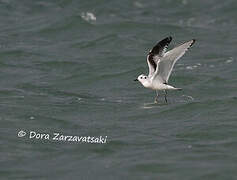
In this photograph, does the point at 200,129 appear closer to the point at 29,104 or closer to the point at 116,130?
the point at 116,130

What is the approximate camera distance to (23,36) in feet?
85.1

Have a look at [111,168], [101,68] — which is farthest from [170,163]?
[101,68]

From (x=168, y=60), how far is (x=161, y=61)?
177mm

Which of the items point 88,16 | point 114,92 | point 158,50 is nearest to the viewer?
point 158,50

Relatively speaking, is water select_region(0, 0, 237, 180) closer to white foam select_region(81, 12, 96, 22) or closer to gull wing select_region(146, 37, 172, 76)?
white foam select_region(81, 12, 96, 22)

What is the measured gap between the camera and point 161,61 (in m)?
16.5

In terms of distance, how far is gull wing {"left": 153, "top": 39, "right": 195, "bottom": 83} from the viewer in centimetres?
1628

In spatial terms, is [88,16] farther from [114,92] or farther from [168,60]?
[168,60]

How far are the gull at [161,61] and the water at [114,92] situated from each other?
652mm

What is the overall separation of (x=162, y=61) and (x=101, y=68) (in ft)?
19.0

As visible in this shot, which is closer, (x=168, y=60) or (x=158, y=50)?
(x=158, y=50)

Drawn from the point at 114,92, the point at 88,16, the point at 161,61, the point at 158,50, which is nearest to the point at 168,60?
the point at 161,61

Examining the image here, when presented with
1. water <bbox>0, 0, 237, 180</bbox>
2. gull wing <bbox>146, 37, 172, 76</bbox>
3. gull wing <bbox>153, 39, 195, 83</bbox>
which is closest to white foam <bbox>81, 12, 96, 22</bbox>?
water <bbox>0, 0, 237, 180</bbox>

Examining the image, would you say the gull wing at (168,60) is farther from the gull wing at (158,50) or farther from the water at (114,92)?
the water at (114,92)
